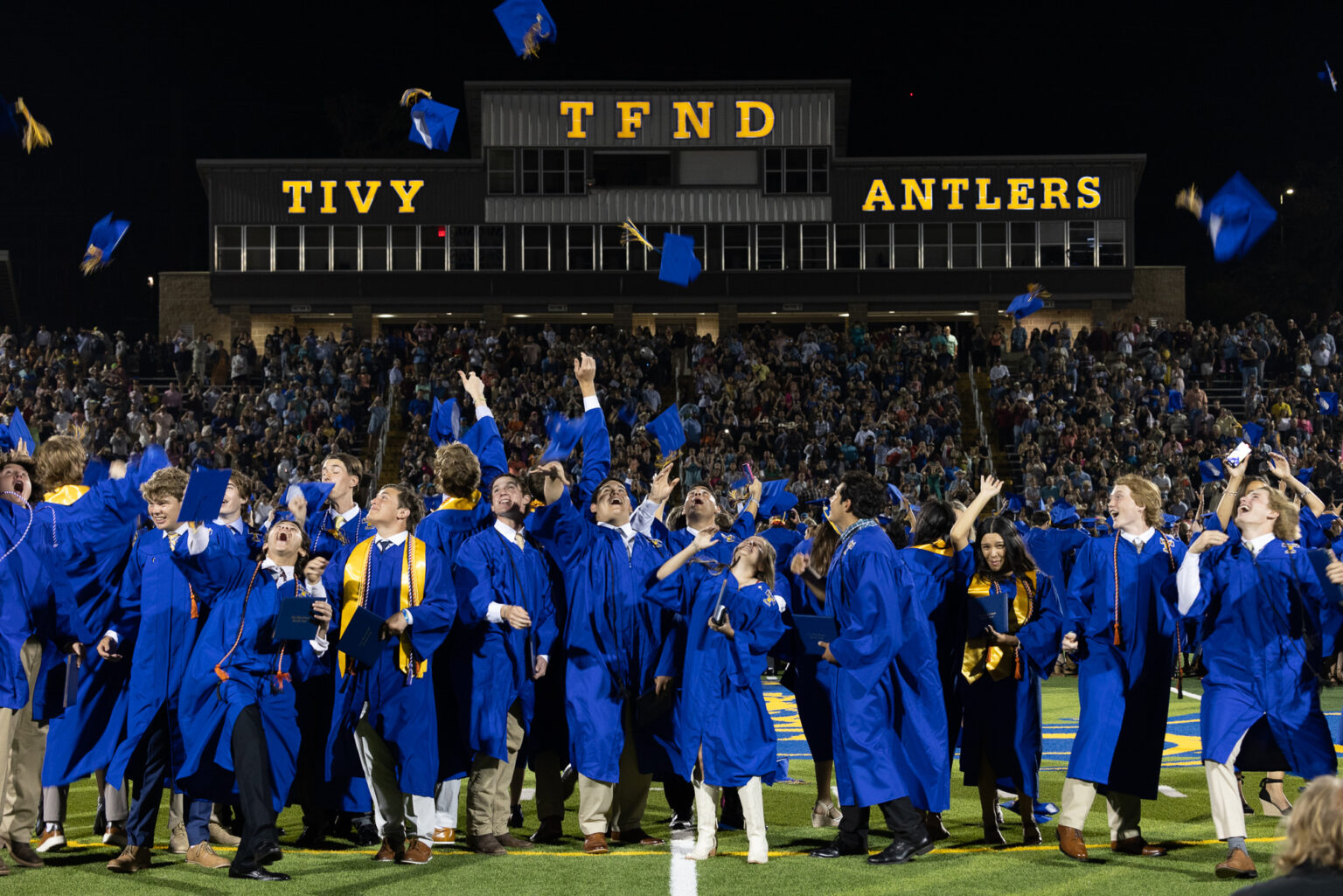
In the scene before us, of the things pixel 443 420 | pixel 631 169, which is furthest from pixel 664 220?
pixel 443 420

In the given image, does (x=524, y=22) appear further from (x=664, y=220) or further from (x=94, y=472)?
(x=664, y=220)

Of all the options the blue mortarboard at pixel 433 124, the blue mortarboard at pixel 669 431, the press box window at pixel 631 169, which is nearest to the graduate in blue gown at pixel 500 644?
the blue mortarboard at pixel 669 431

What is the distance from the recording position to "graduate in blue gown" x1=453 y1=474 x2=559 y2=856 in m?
8.02

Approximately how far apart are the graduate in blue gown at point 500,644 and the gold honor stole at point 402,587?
0.38m

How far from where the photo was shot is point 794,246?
138 ft

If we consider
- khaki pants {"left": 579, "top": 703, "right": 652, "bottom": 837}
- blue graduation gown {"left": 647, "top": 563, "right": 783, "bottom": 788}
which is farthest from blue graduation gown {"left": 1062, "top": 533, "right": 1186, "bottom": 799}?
khaki pants {"left": 579, "top": 703, "right": 652, "bottom": 837}

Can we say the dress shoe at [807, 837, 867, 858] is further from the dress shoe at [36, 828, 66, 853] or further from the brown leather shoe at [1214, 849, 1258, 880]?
the dress shoe at [36, 828, 66, 853]

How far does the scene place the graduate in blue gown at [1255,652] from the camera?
7.32 metres

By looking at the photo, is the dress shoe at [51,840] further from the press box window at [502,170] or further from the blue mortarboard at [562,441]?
the press box window at [502,170]

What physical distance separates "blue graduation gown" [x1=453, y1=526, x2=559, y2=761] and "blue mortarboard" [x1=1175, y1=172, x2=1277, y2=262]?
10047 mm

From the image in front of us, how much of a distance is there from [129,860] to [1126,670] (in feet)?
17.2

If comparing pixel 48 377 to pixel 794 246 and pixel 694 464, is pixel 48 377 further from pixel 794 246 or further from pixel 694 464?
pixel 794 246

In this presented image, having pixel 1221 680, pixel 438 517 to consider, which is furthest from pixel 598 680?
pixel 1221 680

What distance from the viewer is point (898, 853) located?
25.2ft
